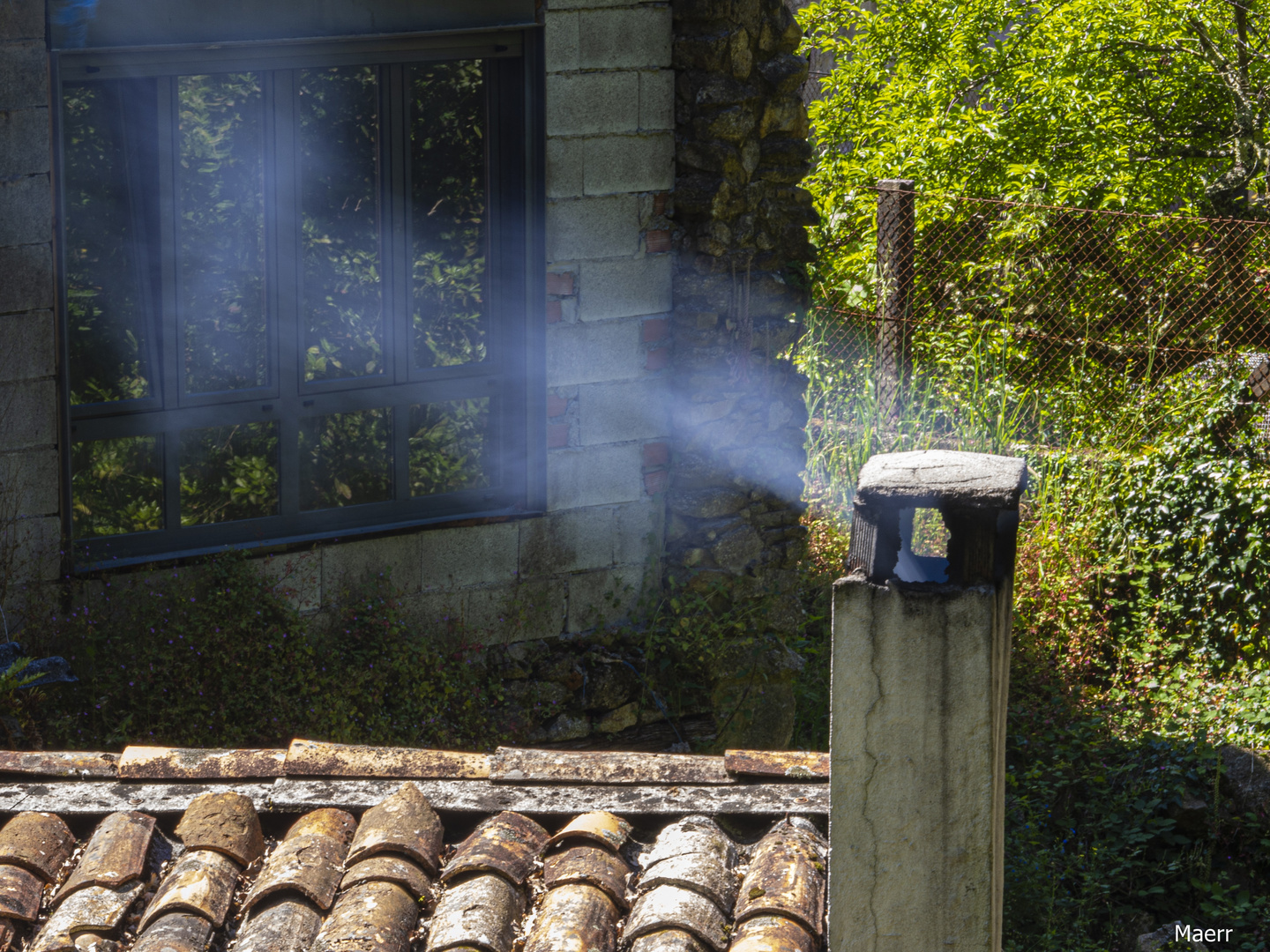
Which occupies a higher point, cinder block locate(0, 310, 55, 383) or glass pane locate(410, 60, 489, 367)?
glass pane locate(410, 60, 489, 367)

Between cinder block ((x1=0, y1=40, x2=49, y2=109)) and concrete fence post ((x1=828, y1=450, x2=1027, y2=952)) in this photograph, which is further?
cinder block ((x1=0, y1=40, x2=49, y2=109))

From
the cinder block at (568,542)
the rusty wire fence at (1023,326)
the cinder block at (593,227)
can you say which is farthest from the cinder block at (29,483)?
the rusty wire fence at (1023,326)

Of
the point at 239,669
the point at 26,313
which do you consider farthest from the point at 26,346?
the point at 239,669

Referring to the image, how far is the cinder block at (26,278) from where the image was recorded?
A: 4398mm

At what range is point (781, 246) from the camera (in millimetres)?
5875

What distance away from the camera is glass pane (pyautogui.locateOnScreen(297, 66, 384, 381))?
16.5 feet

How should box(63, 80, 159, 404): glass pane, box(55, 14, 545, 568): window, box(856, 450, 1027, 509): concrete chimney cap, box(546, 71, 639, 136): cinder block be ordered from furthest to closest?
1. box(546, 71, 639, 136): cinder block
2. box(55, 14, 545, 568): window
3. box(63, 80, 159, 404): glass pane
4. box(856, 450, 1027, 509): concrete chimney cap

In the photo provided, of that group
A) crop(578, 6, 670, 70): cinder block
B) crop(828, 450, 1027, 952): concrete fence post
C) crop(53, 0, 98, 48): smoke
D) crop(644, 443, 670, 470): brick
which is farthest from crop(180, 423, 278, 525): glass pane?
crop(828, 450, 1027, 952): concrete fence post

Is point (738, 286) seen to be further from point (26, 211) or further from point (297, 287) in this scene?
point (26, 211)

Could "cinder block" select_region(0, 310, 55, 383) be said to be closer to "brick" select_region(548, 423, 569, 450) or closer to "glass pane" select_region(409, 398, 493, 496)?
"glass pane" select_region(409, 398, 493, 496)

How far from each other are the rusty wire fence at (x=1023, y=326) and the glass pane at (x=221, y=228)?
4.14 m

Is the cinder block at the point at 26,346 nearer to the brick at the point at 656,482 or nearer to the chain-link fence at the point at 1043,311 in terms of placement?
the brick at the point at 656,482

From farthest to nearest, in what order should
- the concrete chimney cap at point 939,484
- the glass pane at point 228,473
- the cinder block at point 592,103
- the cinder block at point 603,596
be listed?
1. the cinder block at point 603,596
2. the cinder block at point 592,103
3. the glass pane at point 228,473
4. the concrete chimney cap at point 939,484

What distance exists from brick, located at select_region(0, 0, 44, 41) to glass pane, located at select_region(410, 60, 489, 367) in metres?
1.43
